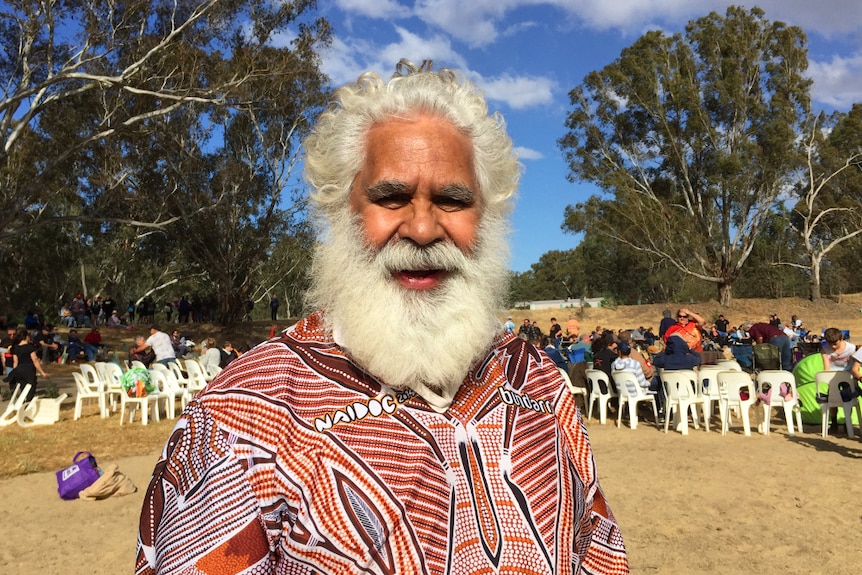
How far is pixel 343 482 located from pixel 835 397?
27.6 ft

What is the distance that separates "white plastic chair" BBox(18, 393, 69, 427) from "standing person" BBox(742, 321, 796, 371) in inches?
485

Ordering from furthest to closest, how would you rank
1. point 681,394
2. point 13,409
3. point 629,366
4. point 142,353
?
point 142,353 → point 13,409 → point 629,366 → point 681,394

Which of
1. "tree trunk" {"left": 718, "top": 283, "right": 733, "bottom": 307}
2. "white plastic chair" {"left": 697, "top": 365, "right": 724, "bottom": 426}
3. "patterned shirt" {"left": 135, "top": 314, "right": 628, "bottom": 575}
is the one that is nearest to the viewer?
"patterned shirt" {"left": 135, "top": 314, "right": 628, "bottom": 575}

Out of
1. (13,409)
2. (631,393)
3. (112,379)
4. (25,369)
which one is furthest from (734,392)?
(25,369)

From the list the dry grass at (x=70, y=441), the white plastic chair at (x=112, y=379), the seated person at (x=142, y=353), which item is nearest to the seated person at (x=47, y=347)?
the seated person at (x=142, y=353)

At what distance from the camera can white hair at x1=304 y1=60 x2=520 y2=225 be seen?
4.00 ft

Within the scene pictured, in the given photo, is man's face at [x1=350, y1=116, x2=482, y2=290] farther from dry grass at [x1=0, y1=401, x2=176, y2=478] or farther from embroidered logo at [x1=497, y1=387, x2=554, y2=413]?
dry grass at [x1=0, y1=401, x2=176, y2=478]

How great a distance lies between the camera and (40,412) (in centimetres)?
899

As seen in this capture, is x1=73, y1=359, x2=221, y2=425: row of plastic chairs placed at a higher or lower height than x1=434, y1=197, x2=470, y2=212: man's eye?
lower

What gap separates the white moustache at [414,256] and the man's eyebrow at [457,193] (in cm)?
9

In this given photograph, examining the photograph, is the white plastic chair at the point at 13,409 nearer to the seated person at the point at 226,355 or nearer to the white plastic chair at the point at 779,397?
the seated person at the point at 226,355

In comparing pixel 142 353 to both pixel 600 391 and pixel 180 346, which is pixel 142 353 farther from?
pixel 600 391

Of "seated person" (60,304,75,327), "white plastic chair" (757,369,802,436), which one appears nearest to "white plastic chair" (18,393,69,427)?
"white plastic chair" (757,369,802,436)

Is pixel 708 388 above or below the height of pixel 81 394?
above
